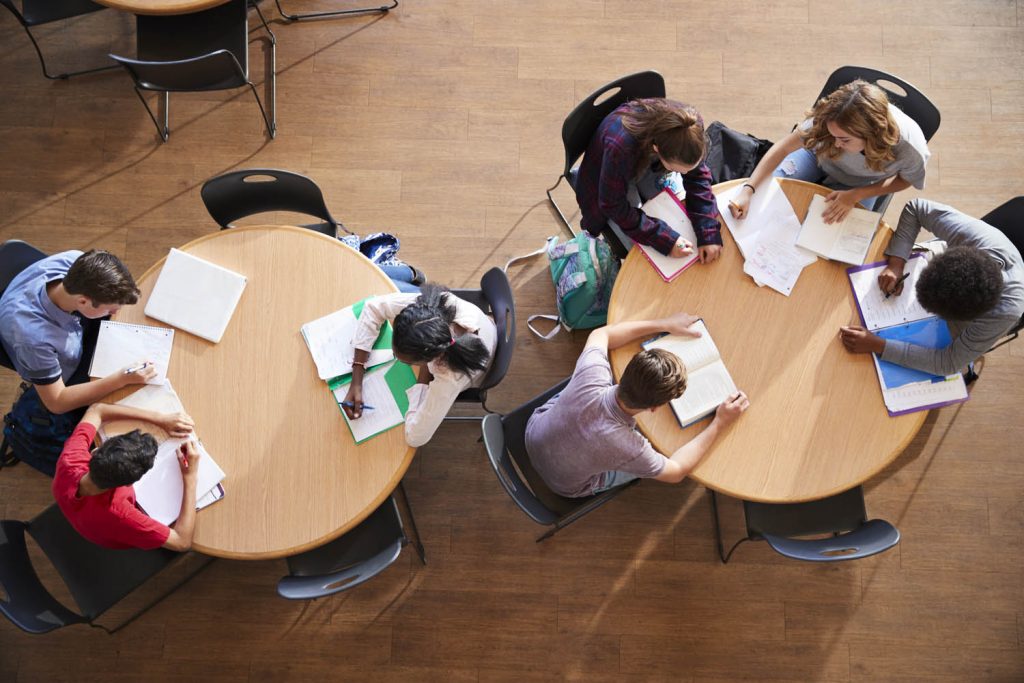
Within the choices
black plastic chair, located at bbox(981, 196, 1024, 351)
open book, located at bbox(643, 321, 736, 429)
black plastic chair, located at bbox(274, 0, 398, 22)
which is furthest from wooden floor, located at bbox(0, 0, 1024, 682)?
open book, located at bbox(643, 321, 736, 429)

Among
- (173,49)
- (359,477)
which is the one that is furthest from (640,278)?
(173,49)

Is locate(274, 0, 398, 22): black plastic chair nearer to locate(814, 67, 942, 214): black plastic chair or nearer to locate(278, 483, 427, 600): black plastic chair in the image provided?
locate(814, 67, 942, 214): black plastic chair

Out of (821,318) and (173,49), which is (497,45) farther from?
(821,318)

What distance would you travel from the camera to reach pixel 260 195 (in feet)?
9.16

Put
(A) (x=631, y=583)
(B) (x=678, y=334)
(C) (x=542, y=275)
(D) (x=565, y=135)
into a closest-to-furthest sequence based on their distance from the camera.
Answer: (B) (x=678, y=334), (D) (x=565, y=135), (A) (x=631, y=583), (C) (x=542, y=275)

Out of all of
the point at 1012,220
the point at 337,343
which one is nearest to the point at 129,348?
the point at 337,343

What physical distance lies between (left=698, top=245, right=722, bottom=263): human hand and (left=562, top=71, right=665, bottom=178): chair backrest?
26.9 inches

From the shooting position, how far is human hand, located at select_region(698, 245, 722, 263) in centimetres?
253

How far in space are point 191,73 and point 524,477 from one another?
7.22 feet

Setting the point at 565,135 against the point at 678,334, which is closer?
the point at 678,334

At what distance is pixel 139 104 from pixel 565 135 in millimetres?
2430

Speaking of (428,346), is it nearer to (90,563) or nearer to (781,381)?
(781,381)

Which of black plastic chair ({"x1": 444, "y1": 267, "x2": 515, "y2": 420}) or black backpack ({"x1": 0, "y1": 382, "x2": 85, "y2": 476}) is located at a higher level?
black plastic chair ({"x1": 444, "y1": 267, "x2": 515, "y2": 420})

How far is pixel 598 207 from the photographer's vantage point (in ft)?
9.01
